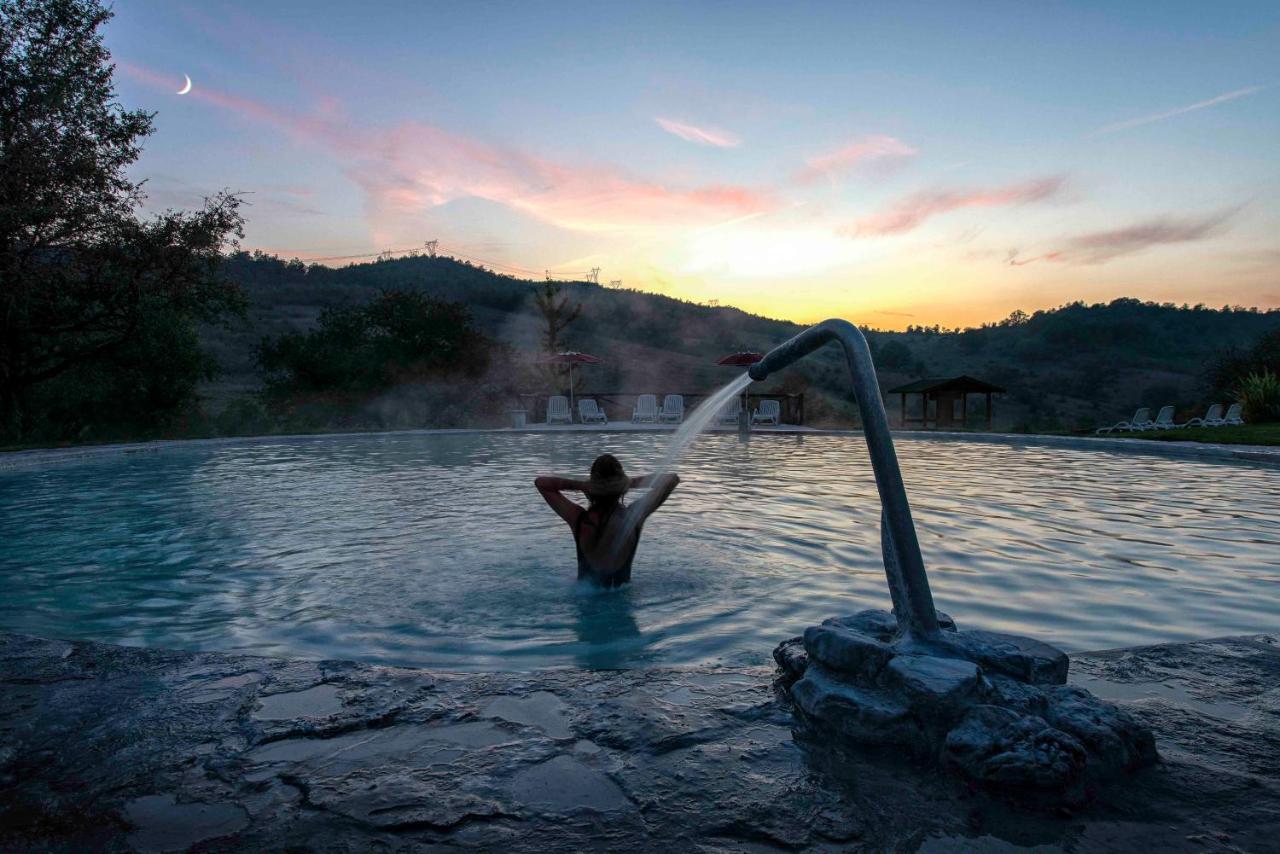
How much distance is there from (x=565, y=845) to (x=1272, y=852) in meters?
1.70

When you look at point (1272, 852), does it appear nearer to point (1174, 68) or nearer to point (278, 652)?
point (278, 652)

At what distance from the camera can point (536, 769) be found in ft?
7.06

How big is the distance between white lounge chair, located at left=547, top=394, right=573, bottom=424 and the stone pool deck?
1964 cm

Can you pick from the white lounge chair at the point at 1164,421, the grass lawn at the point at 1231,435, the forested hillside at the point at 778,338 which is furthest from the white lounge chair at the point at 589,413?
the white lounge chair at the point at 1164,421

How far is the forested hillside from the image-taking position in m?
42.2

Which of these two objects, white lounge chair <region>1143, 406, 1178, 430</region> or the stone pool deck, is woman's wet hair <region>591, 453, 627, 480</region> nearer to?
the stone pool deck

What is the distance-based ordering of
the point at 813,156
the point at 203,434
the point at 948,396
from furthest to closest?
the point at 948,396 → the point at 203,434 → the point at 813,156

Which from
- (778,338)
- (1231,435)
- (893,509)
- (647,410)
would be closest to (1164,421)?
(1231,435)

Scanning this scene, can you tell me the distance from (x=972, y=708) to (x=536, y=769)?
1.37 metres

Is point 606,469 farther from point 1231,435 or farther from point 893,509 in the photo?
point 1231,435

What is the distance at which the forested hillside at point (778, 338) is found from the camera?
42188 millimetres

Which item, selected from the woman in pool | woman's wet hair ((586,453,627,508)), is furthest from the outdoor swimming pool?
woman's wet hair ((586,453,627,508))

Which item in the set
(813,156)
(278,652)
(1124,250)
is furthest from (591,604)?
(1124,250)

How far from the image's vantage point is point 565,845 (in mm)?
1769
